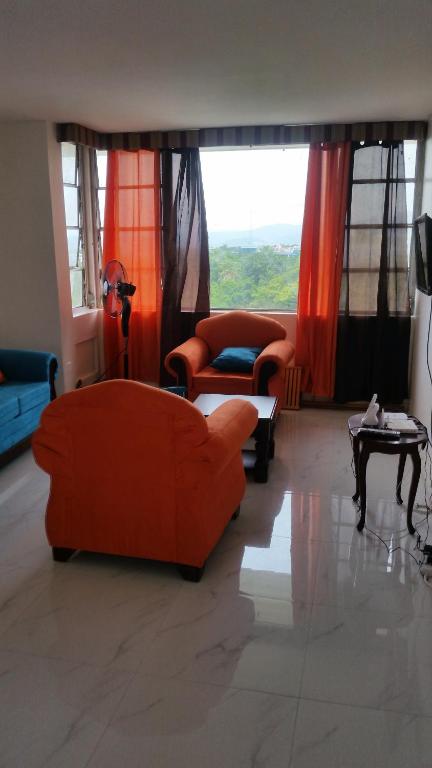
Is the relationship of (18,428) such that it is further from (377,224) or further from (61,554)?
(377,224)

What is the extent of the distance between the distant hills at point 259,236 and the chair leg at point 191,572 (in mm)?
3826

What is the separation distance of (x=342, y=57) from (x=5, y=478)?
3339 millimetres

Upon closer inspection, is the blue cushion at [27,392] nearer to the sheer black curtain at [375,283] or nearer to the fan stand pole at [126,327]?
the fan stand pole at [126,327]

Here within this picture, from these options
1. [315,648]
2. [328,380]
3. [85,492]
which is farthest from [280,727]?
[328,380]

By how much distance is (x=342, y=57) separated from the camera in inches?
128

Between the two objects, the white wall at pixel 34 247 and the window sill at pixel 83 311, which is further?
the window sill at pixel 83 311

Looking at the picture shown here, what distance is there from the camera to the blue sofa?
4.03m

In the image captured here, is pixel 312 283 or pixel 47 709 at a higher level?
pixel 312 283

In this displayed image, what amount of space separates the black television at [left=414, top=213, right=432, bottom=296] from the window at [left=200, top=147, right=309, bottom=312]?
1999mm

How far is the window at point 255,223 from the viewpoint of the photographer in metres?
5.59

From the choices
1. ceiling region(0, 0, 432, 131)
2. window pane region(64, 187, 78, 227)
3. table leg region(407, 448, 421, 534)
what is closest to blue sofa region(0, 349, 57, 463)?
window pane region(64, 187, 78, 227)

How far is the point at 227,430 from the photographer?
8.65 feet

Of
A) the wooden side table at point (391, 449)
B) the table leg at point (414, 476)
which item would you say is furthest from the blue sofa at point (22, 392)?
the table leg at point (414, 476)

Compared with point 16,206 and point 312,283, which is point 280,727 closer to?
point 312,283
